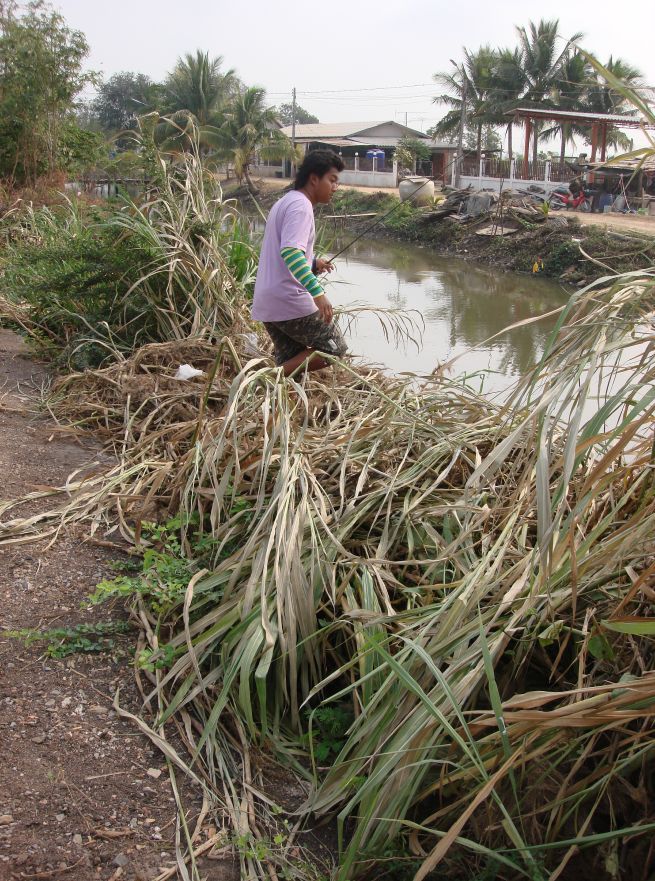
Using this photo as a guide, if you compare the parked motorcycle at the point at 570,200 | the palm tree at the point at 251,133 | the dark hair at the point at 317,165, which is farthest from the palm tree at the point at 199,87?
the dark hair at the point at 317,165

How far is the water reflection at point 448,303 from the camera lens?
6.98m

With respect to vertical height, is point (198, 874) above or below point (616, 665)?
below

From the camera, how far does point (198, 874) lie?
58.4 inches

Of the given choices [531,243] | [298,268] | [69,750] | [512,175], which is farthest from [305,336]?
[512,175]

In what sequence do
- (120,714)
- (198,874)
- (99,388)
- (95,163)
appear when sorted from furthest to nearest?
(95,163), (99,388), (120,714), (198,874)

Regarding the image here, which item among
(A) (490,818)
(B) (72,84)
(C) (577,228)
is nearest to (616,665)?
(A) (490,818)

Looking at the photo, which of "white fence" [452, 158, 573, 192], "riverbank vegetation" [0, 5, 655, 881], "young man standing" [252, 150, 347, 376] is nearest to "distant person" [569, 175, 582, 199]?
"white fence" [452, 158, 573, 192]

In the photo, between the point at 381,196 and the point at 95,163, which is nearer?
the point at 95,163

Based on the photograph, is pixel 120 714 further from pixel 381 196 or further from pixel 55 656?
pixel 381 196

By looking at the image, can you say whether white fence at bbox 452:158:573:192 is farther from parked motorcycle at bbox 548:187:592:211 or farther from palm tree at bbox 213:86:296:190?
palm tree at bbox 213:86:296:190

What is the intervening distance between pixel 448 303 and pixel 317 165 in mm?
7653

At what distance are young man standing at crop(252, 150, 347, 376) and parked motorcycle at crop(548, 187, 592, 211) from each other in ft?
50.3

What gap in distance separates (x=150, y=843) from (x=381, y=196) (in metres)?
22.4

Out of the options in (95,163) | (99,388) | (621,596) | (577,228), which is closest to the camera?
(621,596)
